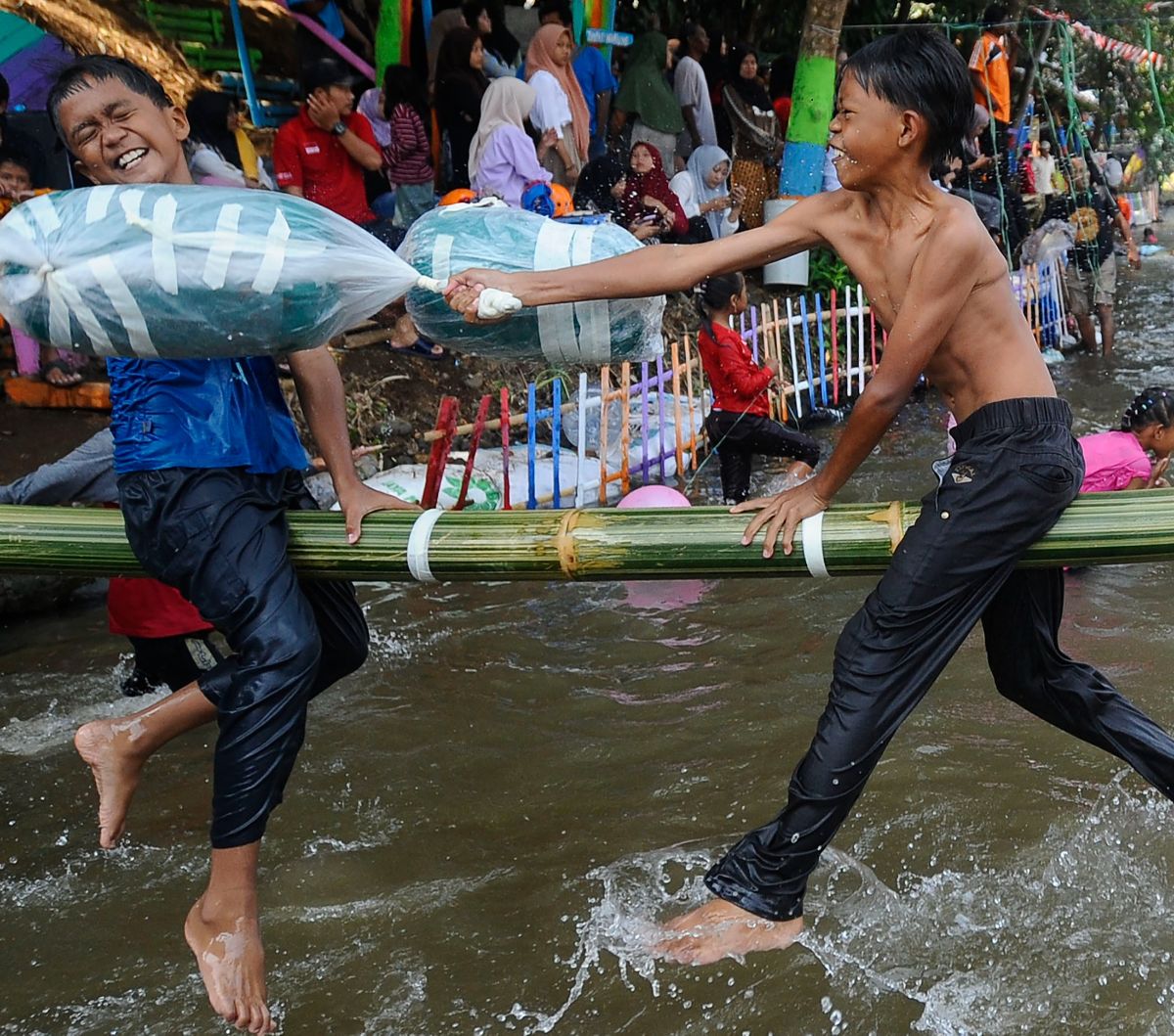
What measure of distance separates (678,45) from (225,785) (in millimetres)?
10678

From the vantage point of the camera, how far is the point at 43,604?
6.07m

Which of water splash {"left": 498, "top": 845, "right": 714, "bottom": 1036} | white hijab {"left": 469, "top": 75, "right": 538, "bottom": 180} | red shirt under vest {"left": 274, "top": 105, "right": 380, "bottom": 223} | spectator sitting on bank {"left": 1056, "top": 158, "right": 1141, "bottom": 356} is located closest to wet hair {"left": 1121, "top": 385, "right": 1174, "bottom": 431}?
water splash {"left": 498, "top": 845, "right": 714, "bottom": 1036}

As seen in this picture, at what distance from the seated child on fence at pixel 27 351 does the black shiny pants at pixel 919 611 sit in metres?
5.66

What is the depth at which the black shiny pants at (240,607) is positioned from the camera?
8.75 feet

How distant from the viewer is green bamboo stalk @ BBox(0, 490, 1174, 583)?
8.66ft

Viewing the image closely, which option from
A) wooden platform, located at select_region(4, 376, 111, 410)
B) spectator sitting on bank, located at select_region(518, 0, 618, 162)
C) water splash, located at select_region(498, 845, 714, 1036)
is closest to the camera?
water splash, located at select_region(498, 845, 714, 1036)

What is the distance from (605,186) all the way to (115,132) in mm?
6631

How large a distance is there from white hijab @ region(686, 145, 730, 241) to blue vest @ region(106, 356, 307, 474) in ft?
28.1

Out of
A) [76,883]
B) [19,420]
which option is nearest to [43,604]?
[19,420]

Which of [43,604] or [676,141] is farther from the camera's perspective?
[676,141]

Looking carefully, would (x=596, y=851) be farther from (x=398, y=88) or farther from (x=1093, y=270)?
(x=1093, y=270)

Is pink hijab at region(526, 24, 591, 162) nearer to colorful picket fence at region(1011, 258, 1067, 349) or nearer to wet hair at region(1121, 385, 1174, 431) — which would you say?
colorful picket fence at region(1011, 258, 1067, 349)

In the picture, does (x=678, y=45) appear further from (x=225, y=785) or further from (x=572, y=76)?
(x=225, y=785)

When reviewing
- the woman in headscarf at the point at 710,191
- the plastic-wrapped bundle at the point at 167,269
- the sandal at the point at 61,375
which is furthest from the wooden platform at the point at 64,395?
the woman in headscarf at the point at 710,191
